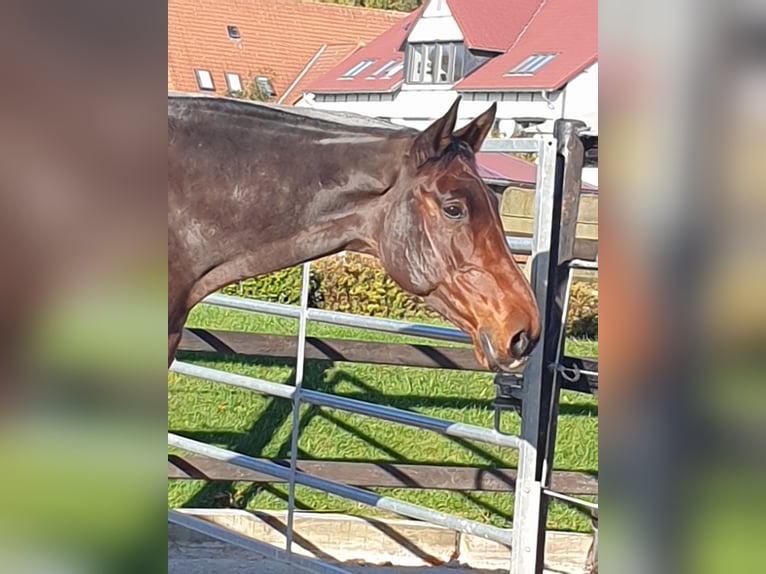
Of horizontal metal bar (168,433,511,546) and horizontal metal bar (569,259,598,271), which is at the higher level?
horizontal metal bar (569,259,598,271)

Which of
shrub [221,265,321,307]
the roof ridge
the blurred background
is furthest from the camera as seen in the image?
shrub [221,265,321,307]

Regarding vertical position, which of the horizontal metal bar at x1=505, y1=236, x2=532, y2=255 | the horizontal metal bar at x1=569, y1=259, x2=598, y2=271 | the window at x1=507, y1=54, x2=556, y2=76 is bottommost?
the horizontal metal bar at x1=569, y1=259, x2=598, y2=271

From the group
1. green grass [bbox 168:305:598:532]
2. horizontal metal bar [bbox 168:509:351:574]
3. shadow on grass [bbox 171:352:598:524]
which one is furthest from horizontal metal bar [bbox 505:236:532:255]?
green grass [bbox 168:305:598:532]

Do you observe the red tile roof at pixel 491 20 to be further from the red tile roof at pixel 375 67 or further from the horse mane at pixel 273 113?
the horse mane at pixel 273 113

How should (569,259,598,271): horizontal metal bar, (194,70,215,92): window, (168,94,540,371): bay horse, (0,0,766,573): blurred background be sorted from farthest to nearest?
(194,70,215,92): window, (569,259,598,271): horizontal metal bar, (168,94,540,371): bay horse, (0,0,766,573): blurred background

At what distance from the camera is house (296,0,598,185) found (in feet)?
8.29

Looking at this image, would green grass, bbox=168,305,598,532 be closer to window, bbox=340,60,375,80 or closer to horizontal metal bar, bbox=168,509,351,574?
horizontal metal bar, bbox=168,509,351,574

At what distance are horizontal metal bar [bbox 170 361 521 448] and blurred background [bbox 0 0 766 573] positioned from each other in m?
1.83

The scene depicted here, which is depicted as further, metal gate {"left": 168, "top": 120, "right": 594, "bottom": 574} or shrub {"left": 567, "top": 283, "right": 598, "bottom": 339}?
shrub {"left": 567, "top": 283, "right": 598, "bottom": 339}
